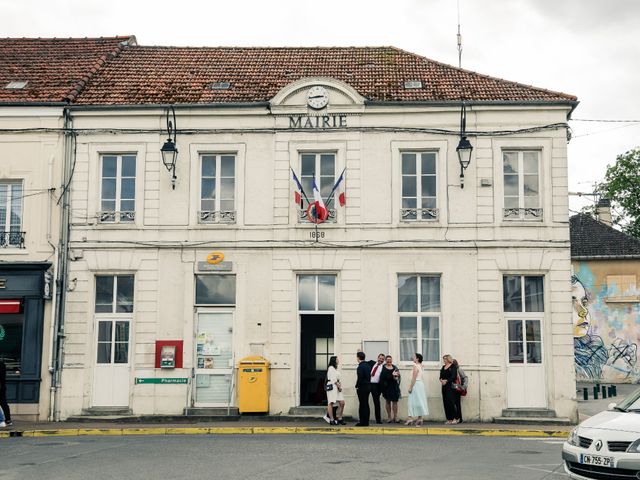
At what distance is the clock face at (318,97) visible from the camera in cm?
2167

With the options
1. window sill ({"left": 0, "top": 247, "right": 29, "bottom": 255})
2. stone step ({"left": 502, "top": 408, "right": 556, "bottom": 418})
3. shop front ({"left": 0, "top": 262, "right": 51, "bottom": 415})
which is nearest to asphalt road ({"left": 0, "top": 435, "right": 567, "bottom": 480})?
stone step ({"left": 502, "top": 408, "right": 556, "bottom": 418})

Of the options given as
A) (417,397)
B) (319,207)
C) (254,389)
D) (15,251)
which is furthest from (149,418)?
(319,207)

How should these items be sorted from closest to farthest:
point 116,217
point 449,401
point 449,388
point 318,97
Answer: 1. point 449,388
2. point 449,401
3. point 318,97
4. point 116,217

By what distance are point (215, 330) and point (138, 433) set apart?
364cm

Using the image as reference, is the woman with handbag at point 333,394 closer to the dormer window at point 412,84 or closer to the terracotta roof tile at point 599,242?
the dormer window at point 412,84

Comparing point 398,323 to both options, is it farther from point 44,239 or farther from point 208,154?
point 44,239

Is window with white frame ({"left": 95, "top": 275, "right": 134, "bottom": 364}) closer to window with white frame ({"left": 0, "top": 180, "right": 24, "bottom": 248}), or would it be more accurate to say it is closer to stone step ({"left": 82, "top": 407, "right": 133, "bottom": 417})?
stone step ({"left": 82, "top": 407, "right": 133, "bottom": 417})

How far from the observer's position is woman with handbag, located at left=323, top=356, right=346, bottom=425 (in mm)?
19484

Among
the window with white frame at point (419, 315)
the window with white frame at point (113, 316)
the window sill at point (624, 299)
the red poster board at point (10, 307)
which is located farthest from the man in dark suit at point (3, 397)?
the window sill at point (624, 299)

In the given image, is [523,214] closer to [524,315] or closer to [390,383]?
[524,315]

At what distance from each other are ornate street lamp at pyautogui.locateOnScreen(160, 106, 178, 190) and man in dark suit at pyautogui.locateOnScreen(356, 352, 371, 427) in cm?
662

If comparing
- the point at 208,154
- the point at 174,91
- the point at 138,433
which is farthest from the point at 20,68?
the point at 138,433

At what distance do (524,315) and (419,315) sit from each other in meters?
2.57

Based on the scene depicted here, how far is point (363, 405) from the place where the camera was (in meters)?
19.4
